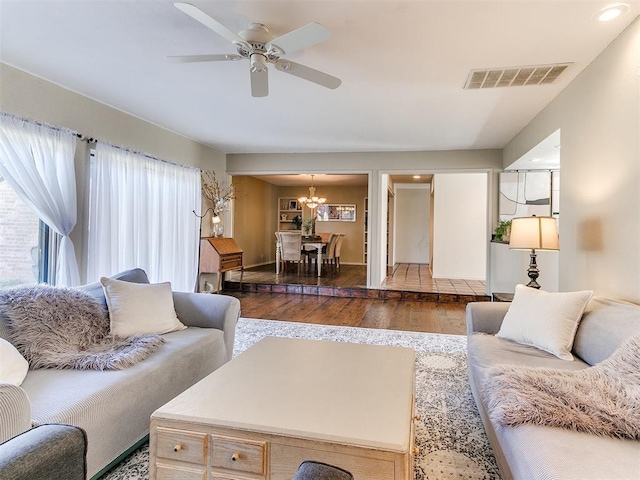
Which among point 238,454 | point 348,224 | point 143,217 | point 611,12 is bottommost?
point 238,454

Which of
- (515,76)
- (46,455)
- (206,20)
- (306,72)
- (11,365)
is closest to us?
(46,455)

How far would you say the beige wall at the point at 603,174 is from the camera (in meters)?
2.19

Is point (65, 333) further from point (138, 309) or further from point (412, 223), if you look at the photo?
point (412, 223)

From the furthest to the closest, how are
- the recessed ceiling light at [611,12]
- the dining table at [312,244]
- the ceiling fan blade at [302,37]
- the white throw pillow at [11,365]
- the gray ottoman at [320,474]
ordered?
1. the dining table at [312,244]
2. the recessed ceiling light at [611,12]
3. the ceiling fan blade at [302,37]
4. the white throw pillow at [11,365]
5. the gray ottoman at [320,474]

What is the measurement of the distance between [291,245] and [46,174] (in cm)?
475

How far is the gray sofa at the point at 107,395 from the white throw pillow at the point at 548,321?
2.01 metres

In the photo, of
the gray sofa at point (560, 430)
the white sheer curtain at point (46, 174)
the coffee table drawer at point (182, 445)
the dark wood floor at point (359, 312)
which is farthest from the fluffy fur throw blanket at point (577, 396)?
the white sheer curtain at point (46, 174)

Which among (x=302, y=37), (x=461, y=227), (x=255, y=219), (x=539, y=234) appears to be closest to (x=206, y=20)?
(x=302, y=37)

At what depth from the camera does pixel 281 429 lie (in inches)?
45.8

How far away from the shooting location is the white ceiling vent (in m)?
2.88

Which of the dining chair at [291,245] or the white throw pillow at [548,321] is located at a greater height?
the dining chair at [291,245]

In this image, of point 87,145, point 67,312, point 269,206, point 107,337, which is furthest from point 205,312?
point 269,206

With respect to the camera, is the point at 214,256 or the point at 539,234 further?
the point at 214,256

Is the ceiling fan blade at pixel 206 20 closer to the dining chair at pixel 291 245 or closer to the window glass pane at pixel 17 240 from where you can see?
the window glass pane at pixel 17 240
